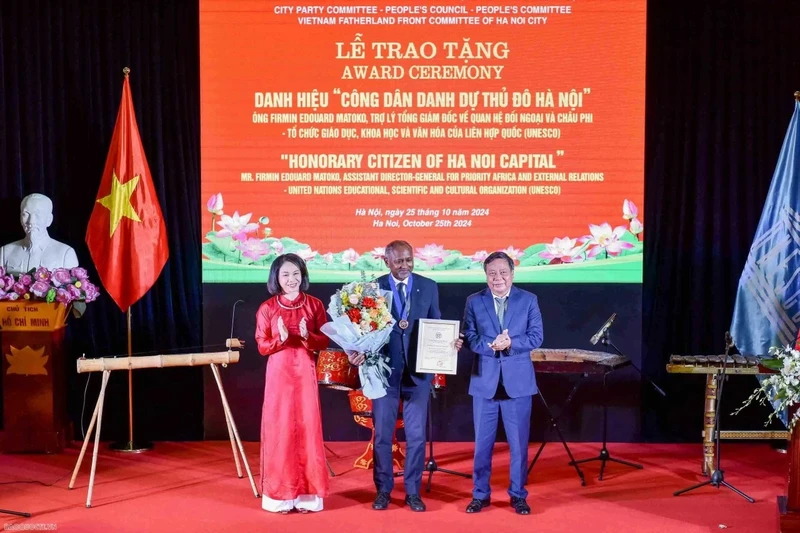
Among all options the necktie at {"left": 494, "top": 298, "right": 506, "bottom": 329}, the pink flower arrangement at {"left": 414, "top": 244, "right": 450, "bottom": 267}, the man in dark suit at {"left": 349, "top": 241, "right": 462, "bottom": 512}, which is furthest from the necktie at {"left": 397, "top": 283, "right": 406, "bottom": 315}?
the pink flower arrangement at {"left": 414, "top": 244, "right": 450, "bottom": 267}

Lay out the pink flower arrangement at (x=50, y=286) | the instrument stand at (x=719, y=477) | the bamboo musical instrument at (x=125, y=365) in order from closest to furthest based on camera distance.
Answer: the bamboo musical instrument at (x=125, y=365)
the instrument stand at (x=719, y=477)
the pink flower arrangement at (x=50, y=286)

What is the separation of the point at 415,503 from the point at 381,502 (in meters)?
0.19

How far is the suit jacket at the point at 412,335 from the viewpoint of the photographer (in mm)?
4926

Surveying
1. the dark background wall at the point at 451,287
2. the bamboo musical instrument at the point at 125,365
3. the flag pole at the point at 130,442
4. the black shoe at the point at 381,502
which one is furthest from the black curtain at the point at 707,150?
the flag pole at the point at 130,442

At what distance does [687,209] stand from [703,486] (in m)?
2.11

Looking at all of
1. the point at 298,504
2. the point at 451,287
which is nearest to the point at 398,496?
the point at 298,504

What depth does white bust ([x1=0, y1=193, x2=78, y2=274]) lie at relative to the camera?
6418 millimetres

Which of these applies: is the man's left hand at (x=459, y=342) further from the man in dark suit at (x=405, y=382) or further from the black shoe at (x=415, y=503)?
the black shoe at (x=415, y=503)

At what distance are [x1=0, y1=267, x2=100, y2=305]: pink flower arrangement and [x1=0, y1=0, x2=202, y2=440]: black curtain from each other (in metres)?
0.60

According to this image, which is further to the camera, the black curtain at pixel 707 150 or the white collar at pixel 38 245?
the black curtain at pixel 707 150

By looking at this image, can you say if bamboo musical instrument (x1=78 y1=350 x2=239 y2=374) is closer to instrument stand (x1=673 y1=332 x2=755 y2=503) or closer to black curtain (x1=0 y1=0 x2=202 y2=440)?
black curtain (x1=0 y1=0 x2=202 y2=440)

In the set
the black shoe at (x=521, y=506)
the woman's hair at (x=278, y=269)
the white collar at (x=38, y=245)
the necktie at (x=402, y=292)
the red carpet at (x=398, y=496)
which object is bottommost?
the red carpet at (x=398, y=496)

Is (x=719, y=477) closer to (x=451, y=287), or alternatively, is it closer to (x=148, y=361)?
(x=451, y=287)

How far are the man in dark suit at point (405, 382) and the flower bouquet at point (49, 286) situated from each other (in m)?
2.46
